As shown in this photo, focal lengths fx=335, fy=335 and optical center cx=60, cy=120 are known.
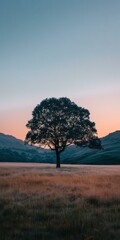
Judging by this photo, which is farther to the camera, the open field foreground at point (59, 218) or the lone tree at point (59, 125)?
the lone tree at point (59, 125)

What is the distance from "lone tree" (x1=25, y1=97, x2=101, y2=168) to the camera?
220ft

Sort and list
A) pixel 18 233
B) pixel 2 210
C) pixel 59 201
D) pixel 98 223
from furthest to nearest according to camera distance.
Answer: pixel 59 201
pixel 2 210
pixel 98 223
pixel 18 233

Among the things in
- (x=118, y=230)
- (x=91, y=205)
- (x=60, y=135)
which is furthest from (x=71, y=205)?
(x=60, y=135)

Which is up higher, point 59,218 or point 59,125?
point 59,125

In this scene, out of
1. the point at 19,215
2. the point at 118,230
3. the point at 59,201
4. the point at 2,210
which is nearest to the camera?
the point at 118,230

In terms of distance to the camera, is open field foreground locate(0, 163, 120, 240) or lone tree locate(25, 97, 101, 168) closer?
open field foreground locate(0, 163, 120, 240)

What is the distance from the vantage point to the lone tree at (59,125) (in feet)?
220

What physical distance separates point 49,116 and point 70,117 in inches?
173

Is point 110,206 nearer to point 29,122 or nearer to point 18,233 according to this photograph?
point 18,233

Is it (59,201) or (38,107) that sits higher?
(38,107)

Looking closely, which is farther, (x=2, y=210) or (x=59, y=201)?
(x=59, y=201)

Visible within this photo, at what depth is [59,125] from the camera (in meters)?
66.9

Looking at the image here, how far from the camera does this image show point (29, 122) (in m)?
69.1

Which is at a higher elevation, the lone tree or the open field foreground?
the lone tree
